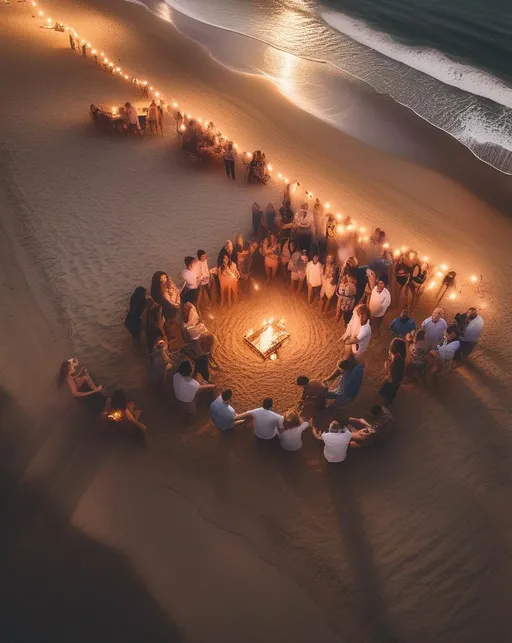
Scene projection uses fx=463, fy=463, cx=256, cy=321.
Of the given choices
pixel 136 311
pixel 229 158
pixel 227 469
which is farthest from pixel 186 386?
pixel 229 158

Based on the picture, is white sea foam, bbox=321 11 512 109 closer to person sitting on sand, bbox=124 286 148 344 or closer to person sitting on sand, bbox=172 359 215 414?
person sitting on sand, bbox=124 286 148 344

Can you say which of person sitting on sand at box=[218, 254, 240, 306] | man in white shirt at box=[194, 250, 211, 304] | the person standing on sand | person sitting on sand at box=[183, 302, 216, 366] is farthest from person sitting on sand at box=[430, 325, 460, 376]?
the person standing on sand

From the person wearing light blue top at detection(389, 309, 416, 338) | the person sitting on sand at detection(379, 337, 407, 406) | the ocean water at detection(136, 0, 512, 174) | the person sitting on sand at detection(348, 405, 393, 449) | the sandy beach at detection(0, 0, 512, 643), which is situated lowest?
the sandy beach at detection(0, 0, 512, 643)

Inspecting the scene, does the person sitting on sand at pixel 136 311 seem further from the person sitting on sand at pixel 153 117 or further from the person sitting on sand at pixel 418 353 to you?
the person sitting on sand at pixel 153 117

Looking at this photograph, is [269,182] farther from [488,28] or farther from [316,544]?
[488,28]

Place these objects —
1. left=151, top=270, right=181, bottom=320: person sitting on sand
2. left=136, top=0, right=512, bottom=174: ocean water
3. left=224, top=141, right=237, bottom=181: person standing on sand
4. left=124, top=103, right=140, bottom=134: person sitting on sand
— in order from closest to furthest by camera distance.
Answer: left=151, top=270, right=181, bottom=320: person sitting on sand < left=224, top=141, right=237, bottom=181: person standing on sand < left=124, top=103, right=140, bottom=134: person sitting on sand < left=136, top=0, right=512, bottom=174: ocean water

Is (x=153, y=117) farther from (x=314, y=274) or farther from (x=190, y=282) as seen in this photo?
(x=314, y=274)

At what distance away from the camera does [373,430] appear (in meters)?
7.05

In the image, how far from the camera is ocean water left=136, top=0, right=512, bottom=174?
56.4 feet

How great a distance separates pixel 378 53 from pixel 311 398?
72.1 ft

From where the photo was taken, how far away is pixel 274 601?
5.66m

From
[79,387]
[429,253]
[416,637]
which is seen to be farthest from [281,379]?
[429,253]

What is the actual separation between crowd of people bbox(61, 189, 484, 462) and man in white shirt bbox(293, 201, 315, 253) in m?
0.02

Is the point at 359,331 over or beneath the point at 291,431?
over
